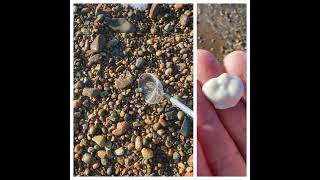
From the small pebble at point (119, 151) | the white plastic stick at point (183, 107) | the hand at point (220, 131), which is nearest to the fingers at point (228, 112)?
the hand at point (220, 131)

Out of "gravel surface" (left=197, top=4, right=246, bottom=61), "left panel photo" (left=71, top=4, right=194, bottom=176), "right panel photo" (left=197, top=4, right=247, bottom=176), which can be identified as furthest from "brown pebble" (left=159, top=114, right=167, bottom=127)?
"gravel surface" (left=197, top=4, right=246, bottom=61)

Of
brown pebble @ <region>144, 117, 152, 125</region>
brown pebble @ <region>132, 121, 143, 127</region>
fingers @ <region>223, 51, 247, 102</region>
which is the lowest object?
brown pebble @ <region>132, 121, 143, 127</region>

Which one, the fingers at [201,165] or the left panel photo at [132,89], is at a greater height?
the left panel photo at [132,89]

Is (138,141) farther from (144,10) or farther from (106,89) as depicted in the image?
(144,10)

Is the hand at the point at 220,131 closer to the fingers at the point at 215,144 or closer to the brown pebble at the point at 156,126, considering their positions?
the fingers at the point at 215,144

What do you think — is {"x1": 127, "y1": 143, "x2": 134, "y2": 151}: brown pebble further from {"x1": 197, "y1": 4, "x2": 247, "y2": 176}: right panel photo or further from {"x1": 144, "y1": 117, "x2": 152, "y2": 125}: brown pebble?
{"x1": 197, "y1": 4, "x2": 247, "y2": 176}: right panel photo

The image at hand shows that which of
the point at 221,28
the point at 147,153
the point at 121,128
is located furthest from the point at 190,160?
the point at 221,28

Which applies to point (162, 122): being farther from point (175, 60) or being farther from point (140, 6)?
point (140, 6)

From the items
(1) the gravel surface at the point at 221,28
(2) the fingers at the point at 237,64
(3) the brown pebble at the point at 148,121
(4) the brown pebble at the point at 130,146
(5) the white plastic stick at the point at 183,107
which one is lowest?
(4) the brown pebble at the point at 130,146
